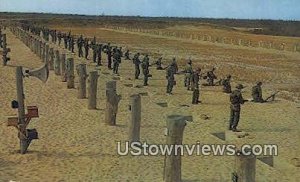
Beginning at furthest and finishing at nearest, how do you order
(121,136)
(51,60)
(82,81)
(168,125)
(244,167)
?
(51,60)
(82,81)
(121,136)
(168,125)
(244,167)

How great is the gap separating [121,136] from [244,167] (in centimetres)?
513

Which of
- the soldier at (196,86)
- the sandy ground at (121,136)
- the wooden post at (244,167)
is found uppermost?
the wooden post at (244,167)

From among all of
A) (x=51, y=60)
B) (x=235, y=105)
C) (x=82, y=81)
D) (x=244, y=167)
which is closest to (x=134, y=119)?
(x=235, y=105)

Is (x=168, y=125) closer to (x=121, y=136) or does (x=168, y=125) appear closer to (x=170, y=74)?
(x=121, y=136)

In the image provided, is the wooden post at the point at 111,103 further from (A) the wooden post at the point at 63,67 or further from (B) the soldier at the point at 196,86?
(A) the wooden post at the point at 63,67

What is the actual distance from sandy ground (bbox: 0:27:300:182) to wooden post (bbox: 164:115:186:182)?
58 centimetres

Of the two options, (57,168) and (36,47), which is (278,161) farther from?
(36,47)

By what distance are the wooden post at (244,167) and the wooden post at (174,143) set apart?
3.80 ft

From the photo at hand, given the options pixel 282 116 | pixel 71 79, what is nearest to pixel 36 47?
pixel 71 79

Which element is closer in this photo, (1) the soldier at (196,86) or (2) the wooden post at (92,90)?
(2) the wooden post at (92,90)

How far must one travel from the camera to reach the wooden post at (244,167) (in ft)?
26.8

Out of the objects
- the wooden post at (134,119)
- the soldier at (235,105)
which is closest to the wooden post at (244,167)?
the wooden post at (134,119)

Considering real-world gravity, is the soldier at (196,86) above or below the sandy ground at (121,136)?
above

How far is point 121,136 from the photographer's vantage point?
504 inches
